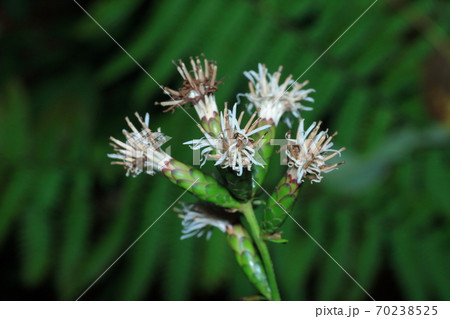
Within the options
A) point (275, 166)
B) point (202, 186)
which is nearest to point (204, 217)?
point (202, 186)

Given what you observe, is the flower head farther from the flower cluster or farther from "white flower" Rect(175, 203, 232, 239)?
"white flower" Rect(175, 203, 232, 239)

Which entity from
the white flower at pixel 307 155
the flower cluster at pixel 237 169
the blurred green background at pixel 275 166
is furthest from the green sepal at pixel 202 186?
the blurred green background at pixel 275 166

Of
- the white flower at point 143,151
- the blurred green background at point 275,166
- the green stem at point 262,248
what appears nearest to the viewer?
the green stem at point 262,248

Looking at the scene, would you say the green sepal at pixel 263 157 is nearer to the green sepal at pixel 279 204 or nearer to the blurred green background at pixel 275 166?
the green sepal at pixel 279 204

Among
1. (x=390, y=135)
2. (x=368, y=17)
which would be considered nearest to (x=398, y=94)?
(x=390, y=135)

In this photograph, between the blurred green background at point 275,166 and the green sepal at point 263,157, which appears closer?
the green sepal at point 263,157

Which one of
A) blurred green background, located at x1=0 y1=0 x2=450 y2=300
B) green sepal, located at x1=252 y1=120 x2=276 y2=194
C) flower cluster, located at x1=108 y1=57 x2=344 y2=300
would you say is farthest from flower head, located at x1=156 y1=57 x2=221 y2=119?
blurred green background, located at x1=0 y1=0 x2=450 y2=300
